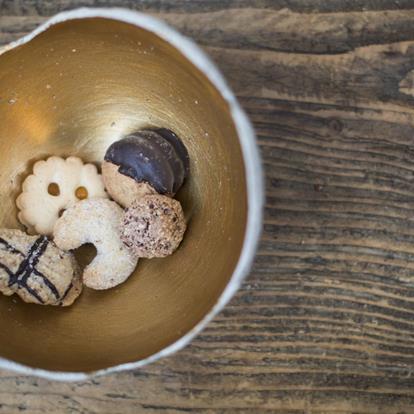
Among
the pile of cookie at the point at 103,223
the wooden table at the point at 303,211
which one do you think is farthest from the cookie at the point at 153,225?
the wooden table at the point at 303,211

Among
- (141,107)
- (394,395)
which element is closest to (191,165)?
(141,107)

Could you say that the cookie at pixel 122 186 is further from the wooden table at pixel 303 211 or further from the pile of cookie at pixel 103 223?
the wooden table at pixel 303 211

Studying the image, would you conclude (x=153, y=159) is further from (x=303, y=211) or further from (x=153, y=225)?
(x=303, y=211)

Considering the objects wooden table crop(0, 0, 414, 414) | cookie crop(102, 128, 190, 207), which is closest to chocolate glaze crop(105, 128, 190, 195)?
cookie crop(102, 128, 190, 207)

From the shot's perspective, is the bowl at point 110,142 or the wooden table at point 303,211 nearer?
the bowl at point 110,142

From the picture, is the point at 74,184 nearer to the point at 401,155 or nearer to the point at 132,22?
the point at 132,22
